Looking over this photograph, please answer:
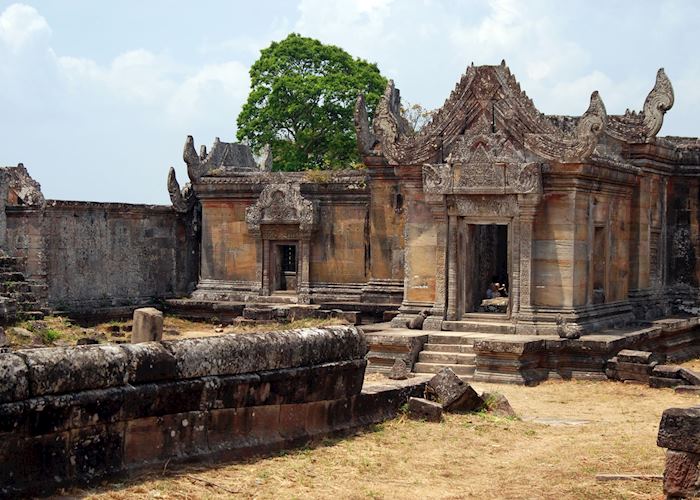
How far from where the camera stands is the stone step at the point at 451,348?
18.6m

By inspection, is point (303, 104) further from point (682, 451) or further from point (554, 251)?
point (682, 451)

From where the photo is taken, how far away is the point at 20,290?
22.9m

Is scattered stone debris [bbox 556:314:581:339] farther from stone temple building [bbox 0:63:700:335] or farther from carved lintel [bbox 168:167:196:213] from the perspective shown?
carved lintel [bbox 168:167:196:213]

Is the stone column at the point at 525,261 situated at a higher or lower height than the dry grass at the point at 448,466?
higher

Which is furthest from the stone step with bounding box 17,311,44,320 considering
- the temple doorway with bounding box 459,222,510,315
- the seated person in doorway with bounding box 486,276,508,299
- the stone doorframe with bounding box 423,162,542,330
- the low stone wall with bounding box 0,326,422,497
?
the low stone wall with bounding box 0,326,422,497

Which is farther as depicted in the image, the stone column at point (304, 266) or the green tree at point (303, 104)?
the green tree at point (303, 104)

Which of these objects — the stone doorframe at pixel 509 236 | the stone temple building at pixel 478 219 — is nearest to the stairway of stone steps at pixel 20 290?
the stone temple building at pixel 478 219

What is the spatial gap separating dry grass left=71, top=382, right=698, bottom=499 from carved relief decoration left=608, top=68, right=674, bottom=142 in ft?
29.3

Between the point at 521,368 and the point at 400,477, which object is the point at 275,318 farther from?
the point at 400,477

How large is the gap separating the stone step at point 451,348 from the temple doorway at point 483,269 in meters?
1.25

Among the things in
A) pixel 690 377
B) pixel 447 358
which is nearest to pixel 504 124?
pixel 447 358

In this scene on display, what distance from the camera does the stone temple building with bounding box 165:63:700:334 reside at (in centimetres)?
1923

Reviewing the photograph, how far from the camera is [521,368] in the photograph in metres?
17.8

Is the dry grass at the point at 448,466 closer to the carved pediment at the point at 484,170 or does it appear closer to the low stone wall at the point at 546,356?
the low stone wall at the point at 546,356
